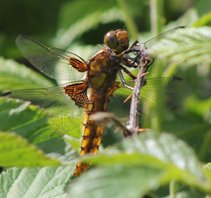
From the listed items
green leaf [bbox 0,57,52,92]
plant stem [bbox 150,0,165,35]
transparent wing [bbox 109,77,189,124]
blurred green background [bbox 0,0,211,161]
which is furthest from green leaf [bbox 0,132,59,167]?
green leaf [bbox 0,57,52,92]

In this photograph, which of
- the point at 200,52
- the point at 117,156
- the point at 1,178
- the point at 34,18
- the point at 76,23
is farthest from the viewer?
the point at 34,18

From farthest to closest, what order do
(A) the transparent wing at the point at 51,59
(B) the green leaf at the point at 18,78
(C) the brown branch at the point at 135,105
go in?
(B) the green leaf at the point at 18,78, (A) the transparent wing at the point at 51,59, (C) the brown branch at the point at 135,105

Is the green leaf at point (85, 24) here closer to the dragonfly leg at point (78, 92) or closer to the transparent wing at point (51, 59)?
the transparent wing at point (51, 59)

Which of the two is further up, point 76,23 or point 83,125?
point 76,23

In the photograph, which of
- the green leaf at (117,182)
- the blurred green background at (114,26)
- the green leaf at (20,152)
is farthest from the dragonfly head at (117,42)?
the green leaf at (117,182)

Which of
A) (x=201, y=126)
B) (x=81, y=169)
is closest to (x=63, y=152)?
(x=81, y=169)

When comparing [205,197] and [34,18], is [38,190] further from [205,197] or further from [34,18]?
[34,18]

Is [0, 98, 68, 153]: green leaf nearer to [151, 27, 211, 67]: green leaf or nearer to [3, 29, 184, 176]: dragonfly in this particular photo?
[3, 29, 184, 176]: dragonfly
